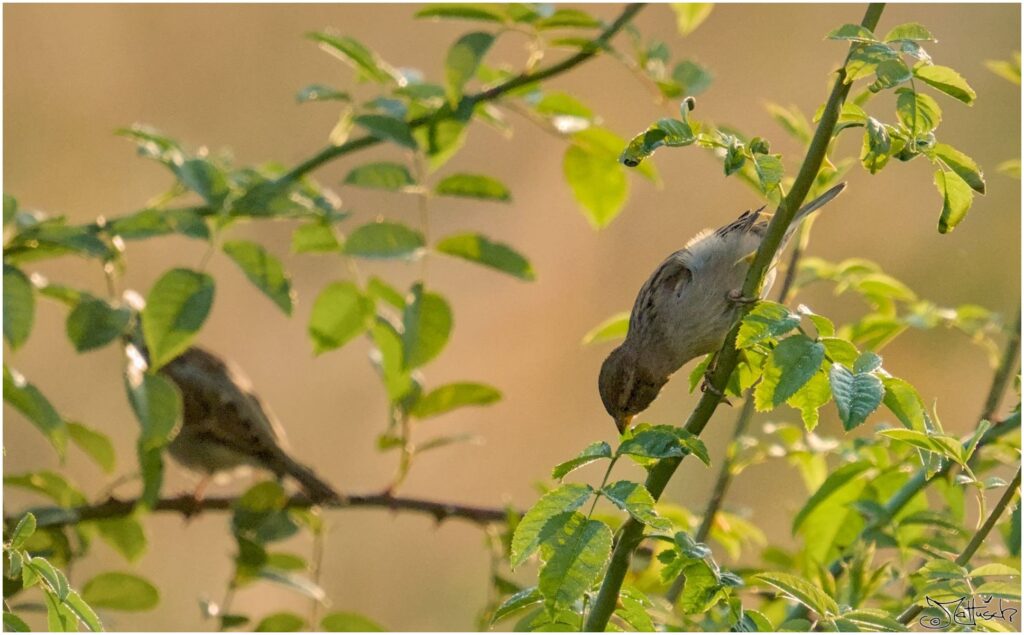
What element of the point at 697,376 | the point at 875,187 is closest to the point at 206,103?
the point at 875,187

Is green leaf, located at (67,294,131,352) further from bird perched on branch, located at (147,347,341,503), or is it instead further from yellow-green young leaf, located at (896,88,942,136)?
bird perched on branch, located at (147,347,341,503)

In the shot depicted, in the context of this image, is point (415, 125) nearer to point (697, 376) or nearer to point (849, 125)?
point (697, 376)

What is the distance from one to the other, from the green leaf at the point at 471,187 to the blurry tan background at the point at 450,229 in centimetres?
297

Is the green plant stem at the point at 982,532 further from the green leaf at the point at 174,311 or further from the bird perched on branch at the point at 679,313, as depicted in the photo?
the green leaf at the point at 174,311

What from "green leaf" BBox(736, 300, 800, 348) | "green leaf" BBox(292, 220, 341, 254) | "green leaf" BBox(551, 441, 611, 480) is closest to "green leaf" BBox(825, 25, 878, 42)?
"green leaf" BBox(736, 300, 800, 348)

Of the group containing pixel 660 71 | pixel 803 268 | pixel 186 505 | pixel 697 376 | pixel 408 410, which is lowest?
pixel 186 505

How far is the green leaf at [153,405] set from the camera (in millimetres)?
1944

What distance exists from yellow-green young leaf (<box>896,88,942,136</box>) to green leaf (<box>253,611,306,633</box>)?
52.0 inches

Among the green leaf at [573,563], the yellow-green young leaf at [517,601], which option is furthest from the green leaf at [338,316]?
the green leaf at [573,563]

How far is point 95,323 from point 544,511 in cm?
115

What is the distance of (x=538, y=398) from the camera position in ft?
18.8

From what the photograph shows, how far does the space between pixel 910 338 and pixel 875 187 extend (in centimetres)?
80

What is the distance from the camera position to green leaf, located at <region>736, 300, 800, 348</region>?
1.19 meters

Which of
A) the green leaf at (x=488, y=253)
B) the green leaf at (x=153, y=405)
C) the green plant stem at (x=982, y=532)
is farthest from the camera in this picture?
the green leaf at (x=488, y=253)
